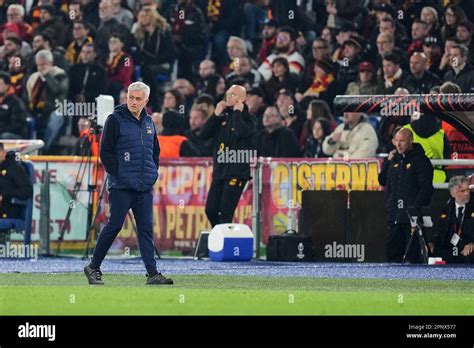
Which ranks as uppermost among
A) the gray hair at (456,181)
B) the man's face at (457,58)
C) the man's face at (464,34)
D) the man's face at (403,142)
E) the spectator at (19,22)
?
the spectator at (19,22)

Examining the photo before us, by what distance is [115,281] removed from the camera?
18375 millimetres

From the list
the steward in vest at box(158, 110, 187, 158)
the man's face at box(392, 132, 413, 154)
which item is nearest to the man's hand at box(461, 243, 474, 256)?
the man's face at box(392, 132, 413, 154)

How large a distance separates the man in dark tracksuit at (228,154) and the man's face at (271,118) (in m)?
1.65

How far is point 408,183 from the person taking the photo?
75.8 ft

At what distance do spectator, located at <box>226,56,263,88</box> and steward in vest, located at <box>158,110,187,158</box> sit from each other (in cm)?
139

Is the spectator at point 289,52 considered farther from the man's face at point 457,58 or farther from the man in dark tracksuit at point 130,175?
the man in dark tracksuit at point 130,175

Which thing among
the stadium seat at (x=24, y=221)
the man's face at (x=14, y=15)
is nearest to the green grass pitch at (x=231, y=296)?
the stadium seat at (x=24, y=221)

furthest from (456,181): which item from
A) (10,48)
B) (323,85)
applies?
(10,48)

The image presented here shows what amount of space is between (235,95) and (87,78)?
613 cm

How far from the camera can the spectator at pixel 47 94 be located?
2884 cm

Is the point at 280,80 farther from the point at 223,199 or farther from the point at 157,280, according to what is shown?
the point at 157,280

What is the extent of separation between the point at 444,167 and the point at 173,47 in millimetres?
7101

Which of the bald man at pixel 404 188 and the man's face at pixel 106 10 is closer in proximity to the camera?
the bald man at pixel 404 188
